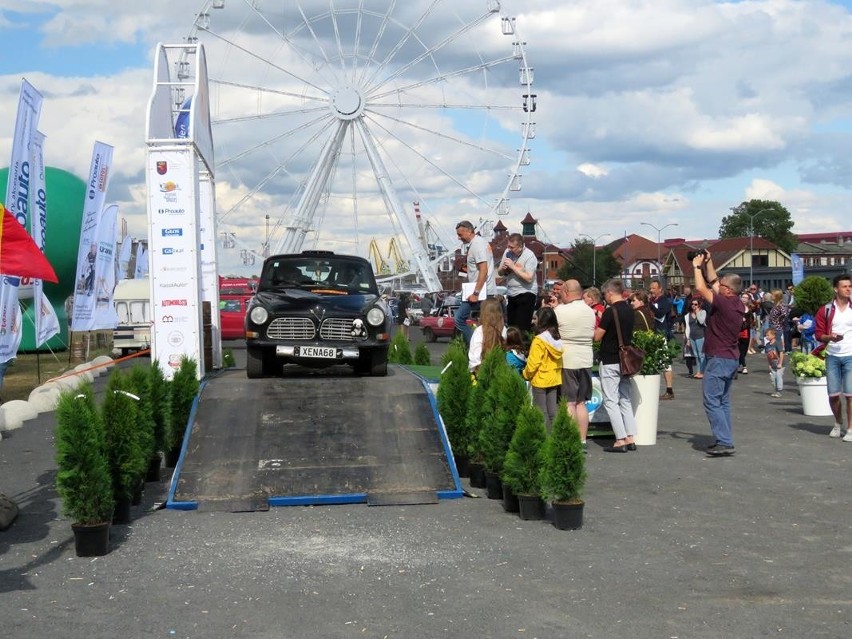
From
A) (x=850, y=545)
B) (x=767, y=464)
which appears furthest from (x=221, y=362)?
(x=850, y=545)

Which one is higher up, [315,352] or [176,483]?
[315,352]

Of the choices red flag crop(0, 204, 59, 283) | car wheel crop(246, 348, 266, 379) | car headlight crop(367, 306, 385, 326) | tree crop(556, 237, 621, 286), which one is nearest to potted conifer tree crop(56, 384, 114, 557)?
red flag crop(0, 204, 59, 283)

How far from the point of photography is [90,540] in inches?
314

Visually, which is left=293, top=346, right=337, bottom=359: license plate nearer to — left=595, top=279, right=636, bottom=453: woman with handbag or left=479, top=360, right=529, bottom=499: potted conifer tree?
left=595, top=279, right=636, bottom=453: woman with handbag

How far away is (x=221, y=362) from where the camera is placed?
62.0ft

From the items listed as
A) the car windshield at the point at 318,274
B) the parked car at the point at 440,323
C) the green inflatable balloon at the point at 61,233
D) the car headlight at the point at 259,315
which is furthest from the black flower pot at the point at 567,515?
the parked car at the point at 440,323

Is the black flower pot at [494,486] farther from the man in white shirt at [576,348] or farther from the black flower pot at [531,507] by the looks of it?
the man in white shirt at [576,348]

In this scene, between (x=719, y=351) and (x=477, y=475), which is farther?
(x=719, y=351)

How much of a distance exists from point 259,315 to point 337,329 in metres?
0.92

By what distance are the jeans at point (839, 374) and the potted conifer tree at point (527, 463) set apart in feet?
21.0

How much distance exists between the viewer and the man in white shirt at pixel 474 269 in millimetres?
14289

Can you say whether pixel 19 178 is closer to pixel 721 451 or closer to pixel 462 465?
pixel 462 465

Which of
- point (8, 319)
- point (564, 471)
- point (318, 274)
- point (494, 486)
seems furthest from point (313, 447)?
point (8, 319)

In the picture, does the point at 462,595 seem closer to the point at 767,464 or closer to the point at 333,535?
the point at 333,535
